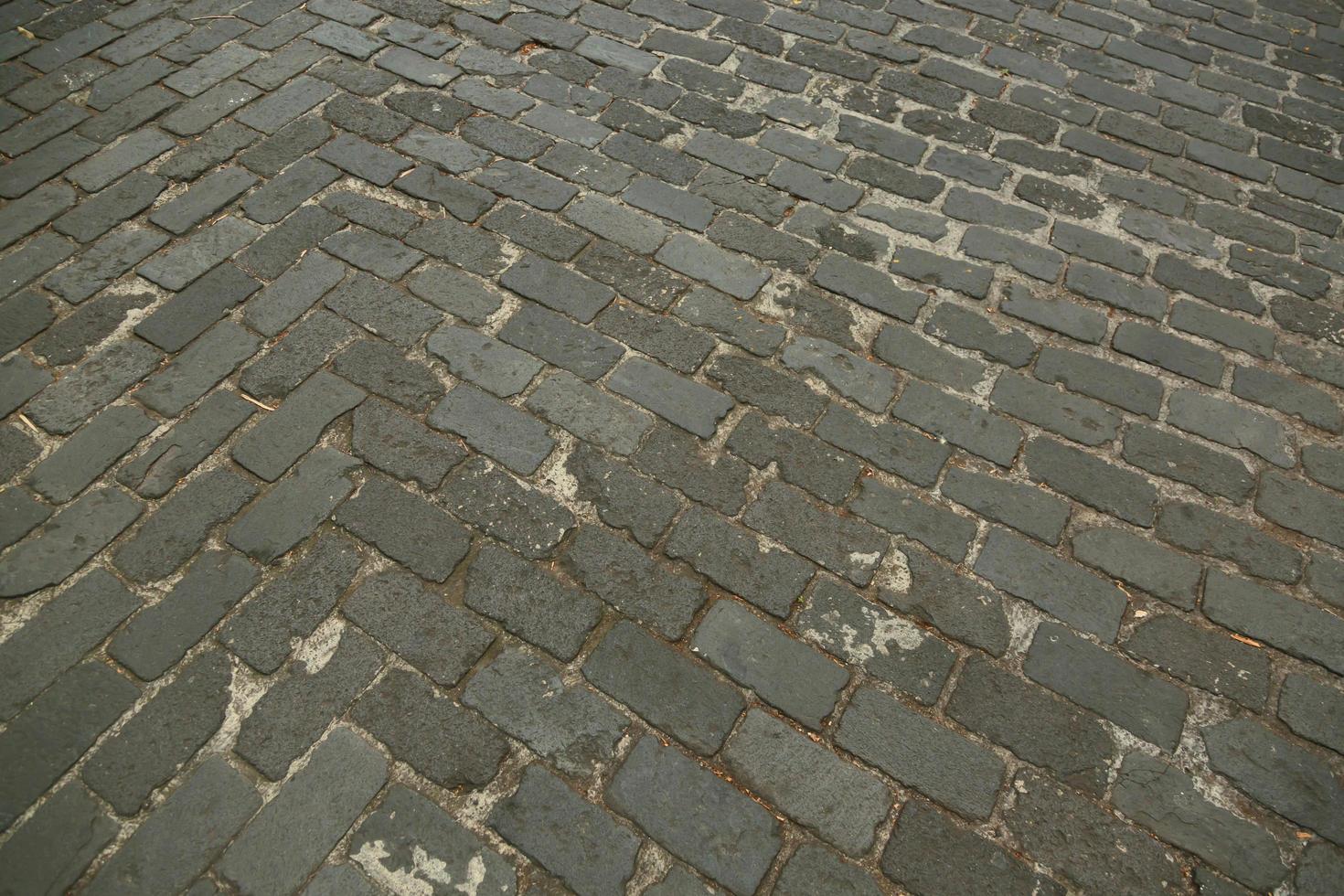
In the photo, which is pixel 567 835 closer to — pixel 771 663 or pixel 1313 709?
pixel 771 663

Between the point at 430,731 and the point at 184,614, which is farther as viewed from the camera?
the point at 184,614

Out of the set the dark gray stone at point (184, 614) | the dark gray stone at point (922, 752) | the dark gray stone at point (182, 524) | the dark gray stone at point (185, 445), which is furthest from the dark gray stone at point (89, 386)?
the dark gray stone at point (922, 752)

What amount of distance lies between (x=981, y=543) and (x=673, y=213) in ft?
6.01

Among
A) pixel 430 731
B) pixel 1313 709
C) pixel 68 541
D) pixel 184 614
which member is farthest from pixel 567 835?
pixel 1313 709

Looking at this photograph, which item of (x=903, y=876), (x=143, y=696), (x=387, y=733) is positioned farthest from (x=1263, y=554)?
(x=143, y=696)

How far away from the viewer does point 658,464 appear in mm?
2967

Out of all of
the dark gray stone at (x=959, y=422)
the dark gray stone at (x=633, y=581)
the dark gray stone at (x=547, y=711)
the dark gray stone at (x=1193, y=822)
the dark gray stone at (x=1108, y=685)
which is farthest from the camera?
the dark gray stone at (x=959, y=422)

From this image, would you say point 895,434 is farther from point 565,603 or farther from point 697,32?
point 697,32

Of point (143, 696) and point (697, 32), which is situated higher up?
point (697, 32)

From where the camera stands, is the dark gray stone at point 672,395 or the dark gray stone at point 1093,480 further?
the dark gray stone at point 672,395

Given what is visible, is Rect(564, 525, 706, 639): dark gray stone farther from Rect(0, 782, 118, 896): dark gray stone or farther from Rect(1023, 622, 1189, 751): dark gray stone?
Rect(0, 782, 118, 896): dark gray stone

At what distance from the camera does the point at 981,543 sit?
2.84 metres

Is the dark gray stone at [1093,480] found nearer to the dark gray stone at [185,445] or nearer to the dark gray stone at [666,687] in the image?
the dark gray stone at [666,687]

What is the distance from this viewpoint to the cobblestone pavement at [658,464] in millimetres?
2312
